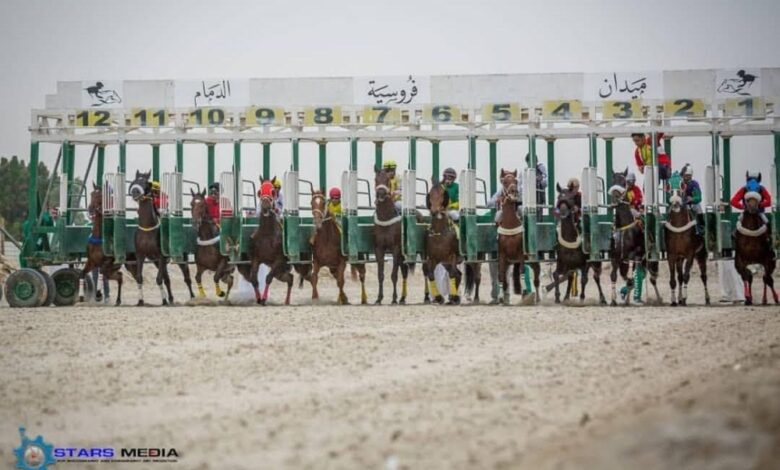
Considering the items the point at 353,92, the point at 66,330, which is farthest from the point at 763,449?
the point at 353,92

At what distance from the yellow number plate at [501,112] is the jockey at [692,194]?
3400 millimetres

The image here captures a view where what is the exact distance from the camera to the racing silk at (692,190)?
21.4m

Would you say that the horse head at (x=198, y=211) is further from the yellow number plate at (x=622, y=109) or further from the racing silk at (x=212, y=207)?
the yellow number plate at (x=622, y=109)

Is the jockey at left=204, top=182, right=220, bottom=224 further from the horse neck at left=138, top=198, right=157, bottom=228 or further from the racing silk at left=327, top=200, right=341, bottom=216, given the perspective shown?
the racing silk at left=327, top=200, right=341, bottom=216

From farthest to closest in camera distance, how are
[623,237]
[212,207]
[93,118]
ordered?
[93,118]
[212,207]
[623,237]

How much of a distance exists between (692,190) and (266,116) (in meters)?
8.50

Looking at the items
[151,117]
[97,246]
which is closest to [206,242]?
[97,246]

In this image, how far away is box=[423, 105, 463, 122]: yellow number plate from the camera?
74.3 ft

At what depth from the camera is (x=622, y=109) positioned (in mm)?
22266

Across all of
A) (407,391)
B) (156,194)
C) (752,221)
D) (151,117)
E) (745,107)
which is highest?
(151,117)

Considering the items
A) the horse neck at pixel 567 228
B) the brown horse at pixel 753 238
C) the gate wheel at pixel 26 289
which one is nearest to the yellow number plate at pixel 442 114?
the horse neck at pixel 567 228

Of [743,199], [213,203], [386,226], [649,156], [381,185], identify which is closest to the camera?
[743,199]

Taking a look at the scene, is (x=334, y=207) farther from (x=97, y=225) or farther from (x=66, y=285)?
(x=66, y=285)

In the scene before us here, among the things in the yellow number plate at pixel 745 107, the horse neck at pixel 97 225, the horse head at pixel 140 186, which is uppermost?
the yellow number plate at pixel 745 107
